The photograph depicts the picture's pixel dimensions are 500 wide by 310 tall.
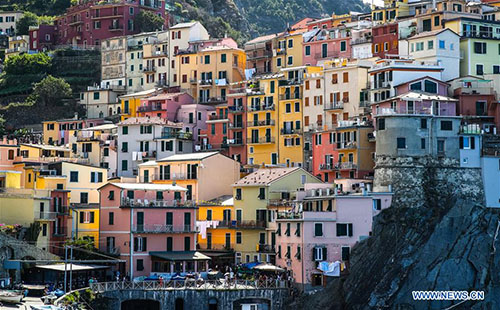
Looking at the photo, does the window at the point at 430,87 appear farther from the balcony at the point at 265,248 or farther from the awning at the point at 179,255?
the awning at the point at 179,255

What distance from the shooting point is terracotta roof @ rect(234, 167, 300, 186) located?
332ft

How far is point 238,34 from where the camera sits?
16275 centimetres

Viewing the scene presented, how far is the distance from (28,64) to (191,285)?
6308 centimetres

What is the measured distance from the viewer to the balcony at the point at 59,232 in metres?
98.2


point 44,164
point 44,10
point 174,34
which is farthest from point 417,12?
point 44,10

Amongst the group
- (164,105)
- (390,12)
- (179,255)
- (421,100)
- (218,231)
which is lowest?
(179,255)

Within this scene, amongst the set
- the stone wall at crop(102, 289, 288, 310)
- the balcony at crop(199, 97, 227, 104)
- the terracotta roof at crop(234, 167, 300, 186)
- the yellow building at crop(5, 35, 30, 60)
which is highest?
the yellow building at crop(5, 35, 30, 60)

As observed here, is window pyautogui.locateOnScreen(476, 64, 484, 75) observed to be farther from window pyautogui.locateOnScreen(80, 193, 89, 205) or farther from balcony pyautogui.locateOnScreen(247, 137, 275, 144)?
window pyautogui.locateOnScreen(80, 193, 89, 205)

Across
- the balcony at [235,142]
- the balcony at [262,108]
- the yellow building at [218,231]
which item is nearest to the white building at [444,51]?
the balcony at [262,108]

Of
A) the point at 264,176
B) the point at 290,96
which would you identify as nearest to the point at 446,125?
the point at 264,176

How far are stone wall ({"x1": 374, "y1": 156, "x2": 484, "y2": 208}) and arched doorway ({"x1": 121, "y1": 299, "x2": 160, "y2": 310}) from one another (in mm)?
19746

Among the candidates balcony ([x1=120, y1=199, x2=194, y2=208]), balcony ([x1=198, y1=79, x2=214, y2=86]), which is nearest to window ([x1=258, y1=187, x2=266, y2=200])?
balcony ([x1=120, y1=199, x2=194, y2=208])

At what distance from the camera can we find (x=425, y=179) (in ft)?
306

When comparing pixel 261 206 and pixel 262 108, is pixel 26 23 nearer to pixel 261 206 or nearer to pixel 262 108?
pixel 262 108
